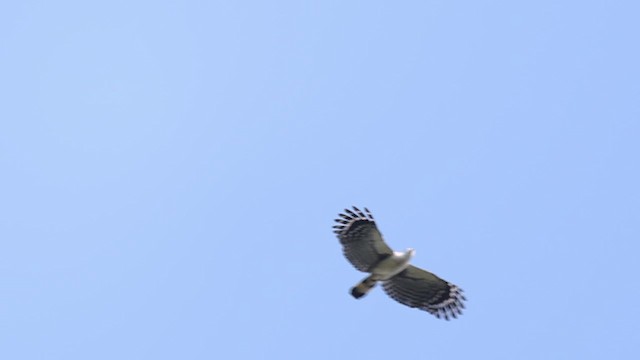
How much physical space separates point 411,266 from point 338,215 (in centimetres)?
222

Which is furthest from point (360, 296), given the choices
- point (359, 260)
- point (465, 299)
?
point (465, 299)

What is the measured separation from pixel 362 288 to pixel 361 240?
47.4 inches

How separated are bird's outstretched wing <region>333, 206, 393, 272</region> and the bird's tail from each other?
9.9 inches

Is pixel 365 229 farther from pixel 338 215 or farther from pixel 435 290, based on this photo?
pixel 435 290

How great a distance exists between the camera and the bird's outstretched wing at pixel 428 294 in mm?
21703

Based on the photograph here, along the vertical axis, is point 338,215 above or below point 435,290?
above

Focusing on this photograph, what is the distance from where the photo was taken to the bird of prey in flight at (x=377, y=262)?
68.4 ft

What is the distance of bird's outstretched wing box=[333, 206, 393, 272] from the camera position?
68.3ft

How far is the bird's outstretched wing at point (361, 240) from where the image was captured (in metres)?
20.8

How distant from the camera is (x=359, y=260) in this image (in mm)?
Result: 21125

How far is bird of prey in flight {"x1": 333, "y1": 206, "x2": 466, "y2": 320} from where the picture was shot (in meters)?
20.8

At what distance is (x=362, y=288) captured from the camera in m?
21.0

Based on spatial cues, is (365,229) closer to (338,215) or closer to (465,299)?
(338,215)

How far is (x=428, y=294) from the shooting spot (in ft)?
72.2
